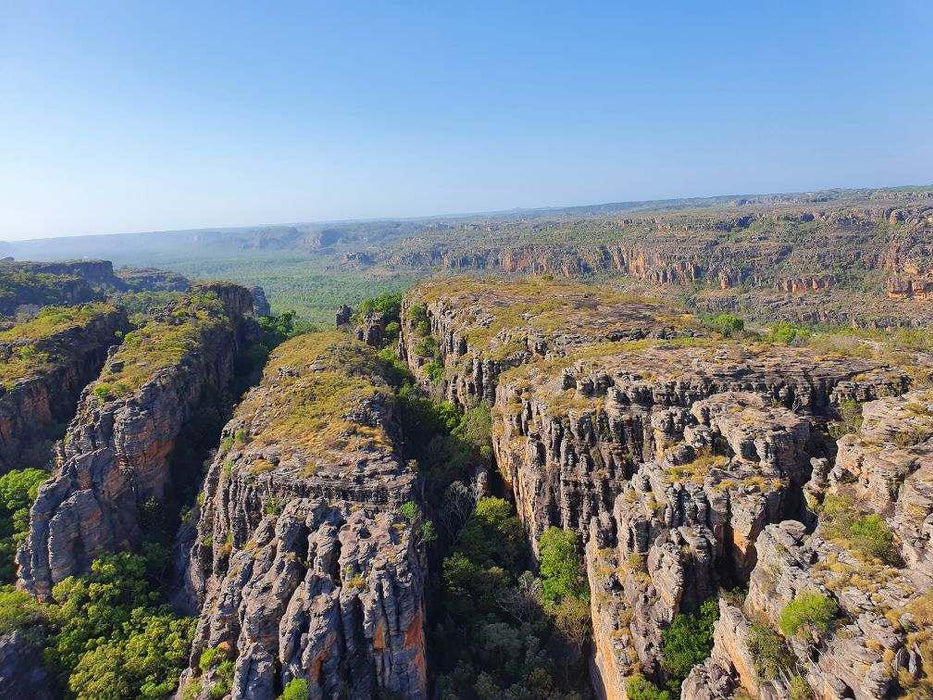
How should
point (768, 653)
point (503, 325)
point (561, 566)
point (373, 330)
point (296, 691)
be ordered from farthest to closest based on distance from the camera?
point (373, 330) → point (503, 325) → point (561, 566) → point (296, 691) → point (768, 653)

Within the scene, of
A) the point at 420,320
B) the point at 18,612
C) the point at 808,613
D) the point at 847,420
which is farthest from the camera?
the point at 420,320

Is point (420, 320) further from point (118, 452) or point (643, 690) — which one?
point (643, 690)

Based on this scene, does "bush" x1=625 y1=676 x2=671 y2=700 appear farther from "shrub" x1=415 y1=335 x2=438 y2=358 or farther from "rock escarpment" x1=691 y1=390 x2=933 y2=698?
"shrub" x1=415 y1=335 x2=438 y2=358

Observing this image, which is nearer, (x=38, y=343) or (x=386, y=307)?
(x=38, y=343)

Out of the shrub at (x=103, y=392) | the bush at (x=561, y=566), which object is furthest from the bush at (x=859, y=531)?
the shrub at (x=103, y=392)

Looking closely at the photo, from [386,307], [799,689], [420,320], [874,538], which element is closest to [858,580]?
[874,538]

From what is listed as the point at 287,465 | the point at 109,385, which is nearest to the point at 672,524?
the point at 287,465

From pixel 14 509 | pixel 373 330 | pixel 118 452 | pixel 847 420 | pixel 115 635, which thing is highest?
pixel 847 420
